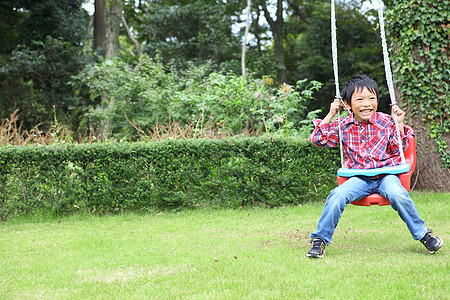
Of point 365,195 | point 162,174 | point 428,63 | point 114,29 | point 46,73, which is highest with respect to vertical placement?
point 114,29

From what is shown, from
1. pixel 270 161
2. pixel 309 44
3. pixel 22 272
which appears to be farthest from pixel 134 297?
pixel 309 44

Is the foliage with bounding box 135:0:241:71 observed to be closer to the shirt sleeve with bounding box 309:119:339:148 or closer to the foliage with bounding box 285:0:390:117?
the foliage with bounding box 285:0:390:117

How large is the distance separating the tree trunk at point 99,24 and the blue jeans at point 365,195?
1318cm

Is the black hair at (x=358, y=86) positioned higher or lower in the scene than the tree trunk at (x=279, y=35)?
lower

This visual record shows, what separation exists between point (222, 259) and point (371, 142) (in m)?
1.72

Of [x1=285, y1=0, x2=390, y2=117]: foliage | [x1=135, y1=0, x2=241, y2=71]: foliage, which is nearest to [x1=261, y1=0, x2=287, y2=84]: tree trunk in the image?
[x1=285, y1=0, x2=390, y2=117]: foliage

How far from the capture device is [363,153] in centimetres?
392

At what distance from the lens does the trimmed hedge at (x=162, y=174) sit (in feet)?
19.8

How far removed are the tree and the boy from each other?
109 inches

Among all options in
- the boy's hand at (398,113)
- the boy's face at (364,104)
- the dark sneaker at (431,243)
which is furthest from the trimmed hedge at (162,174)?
the dark sneaker at (431,243)

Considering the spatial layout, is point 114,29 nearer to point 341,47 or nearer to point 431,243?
point 341,47

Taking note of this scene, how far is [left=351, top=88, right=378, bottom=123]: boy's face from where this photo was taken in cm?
394

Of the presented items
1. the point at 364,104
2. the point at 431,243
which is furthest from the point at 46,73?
the point at 431,243

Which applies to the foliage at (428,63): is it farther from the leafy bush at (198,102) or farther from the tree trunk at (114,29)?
the tree trunk at (114,29)
